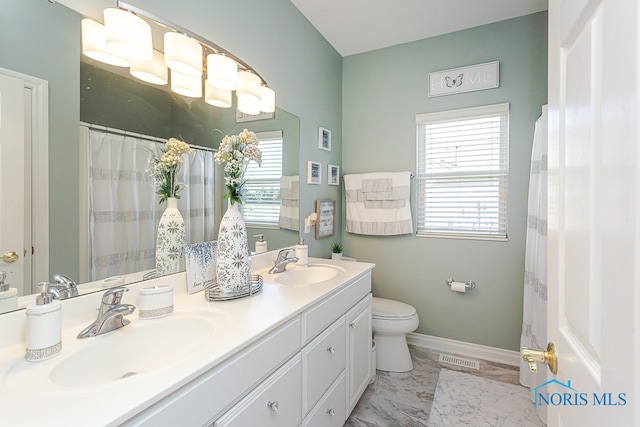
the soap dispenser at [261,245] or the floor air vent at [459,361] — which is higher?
the soap dispenser at [261,245]

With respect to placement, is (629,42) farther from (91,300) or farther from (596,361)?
(91,300)

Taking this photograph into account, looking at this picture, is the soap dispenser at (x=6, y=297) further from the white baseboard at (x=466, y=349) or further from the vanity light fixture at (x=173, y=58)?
the white baseboard at (x=466, y=349)

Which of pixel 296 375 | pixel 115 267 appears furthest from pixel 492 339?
pixel 115 267

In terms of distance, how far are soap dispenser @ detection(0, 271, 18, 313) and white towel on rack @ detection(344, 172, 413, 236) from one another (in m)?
2.25

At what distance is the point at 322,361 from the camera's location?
54.1 inches

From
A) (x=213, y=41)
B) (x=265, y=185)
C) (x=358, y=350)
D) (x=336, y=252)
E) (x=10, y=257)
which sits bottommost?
(x=358, y=350)

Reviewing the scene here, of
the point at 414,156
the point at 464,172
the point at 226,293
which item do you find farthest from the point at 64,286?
the point at 464,172

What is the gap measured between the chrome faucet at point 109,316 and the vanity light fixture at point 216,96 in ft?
3.21

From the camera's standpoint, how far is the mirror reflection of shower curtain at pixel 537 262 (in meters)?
1.88

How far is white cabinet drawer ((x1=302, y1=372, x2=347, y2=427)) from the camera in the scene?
131 centimetres

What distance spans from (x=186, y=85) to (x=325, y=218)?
1.50m

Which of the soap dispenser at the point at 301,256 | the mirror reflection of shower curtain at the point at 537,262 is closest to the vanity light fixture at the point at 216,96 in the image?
the soap dispenser at the point at 301,256

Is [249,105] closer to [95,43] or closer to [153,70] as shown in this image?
[153,70]

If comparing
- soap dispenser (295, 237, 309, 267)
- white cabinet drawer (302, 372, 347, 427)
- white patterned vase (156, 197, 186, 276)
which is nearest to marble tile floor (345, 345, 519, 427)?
white cabinet drawer (302, 372, 347, 427)
